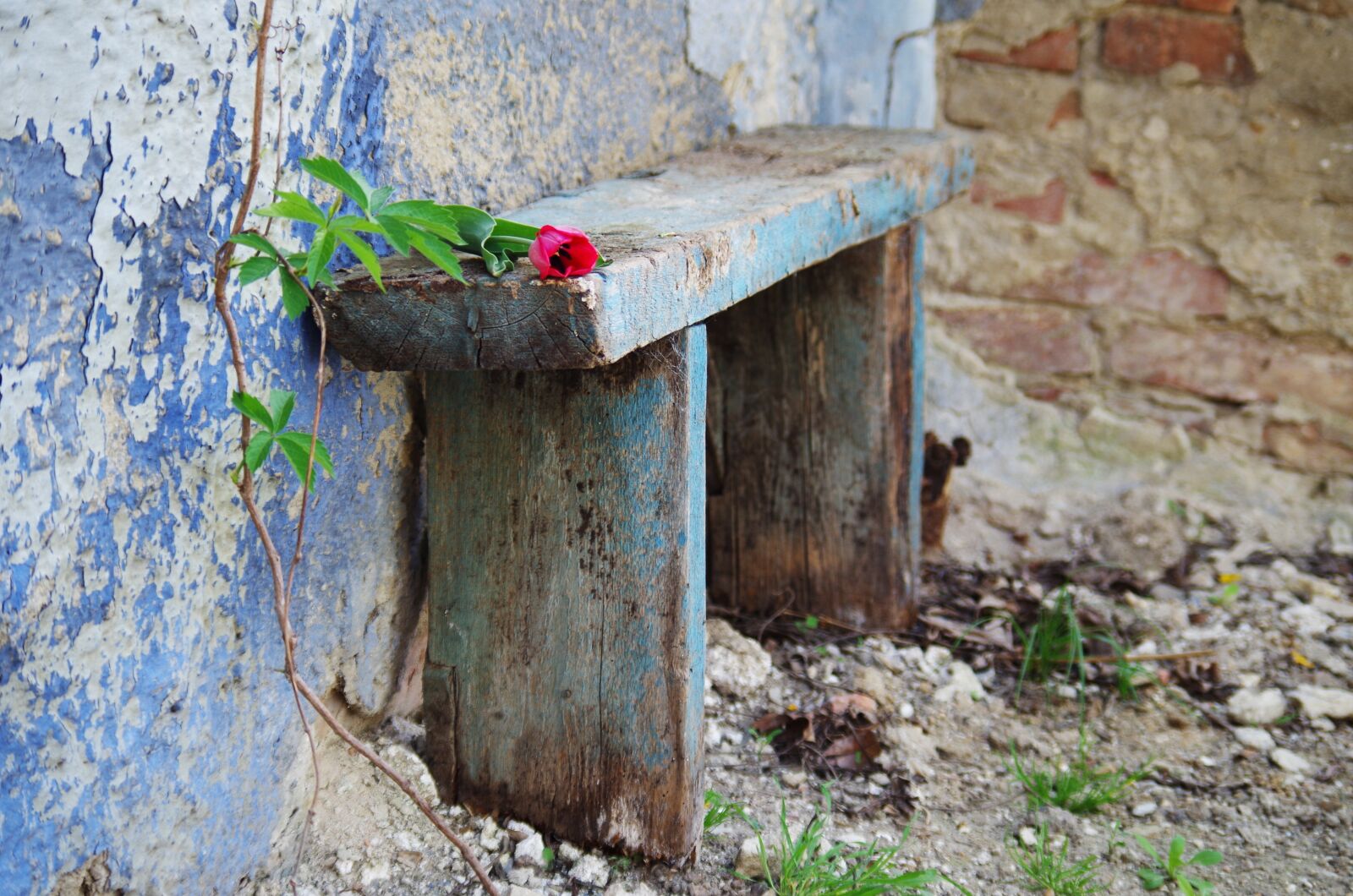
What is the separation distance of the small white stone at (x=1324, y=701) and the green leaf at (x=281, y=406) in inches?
67.4

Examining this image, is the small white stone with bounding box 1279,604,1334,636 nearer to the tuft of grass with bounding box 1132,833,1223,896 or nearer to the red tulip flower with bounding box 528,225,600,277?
the tuft of grass with bounding box 1132,833,1223,896

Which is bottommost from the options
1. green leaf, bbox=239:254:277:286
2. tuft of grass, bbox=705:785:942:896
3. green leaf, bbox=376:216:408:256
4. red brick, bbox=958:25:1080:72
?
tuft of grass, bbox=705:785:942:896

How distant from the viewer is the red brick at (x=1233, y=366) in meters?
2.78

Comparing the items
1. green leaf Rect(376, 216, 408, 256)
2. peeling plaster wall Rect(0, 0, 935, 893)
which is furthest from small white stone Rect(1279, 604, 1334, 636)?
green leaf Rect(376, 216, 408, 256)

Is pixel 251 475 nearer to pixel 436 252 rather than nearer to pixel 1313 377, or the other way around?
pixel 436 252

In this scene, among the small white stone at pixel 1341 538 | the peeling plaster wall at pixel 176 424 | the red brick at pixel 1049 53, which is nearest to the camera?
the peeling plaster wall at pixel 176 424

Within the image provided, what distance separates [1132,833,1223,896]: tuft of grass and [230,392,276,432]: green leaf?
1194 millimetres

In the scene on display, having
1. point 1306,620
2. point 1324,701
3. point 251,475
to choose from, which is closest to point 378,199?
point 251,475

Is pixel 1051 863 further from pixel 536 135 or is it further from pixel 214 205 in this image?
pixel 214 205

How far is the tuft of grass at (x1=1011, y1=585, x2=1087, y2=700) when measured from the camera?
6.88ft

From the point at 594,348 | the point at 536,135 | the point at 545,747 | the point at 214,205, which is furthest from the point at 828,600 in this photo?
the point at 214,205

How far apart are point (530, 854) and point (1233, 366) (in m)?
2.09

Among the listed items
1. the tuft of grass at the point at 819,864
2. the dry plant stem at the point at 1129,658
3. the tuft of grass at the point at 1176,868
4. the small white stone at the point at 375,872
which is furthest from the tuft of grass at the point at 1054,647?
the small white stone at the point at 375,872

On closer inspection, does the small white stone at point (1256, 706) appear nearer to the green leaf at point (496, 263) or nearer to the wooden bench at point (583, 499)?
the wooden bench at point (583, 499)
